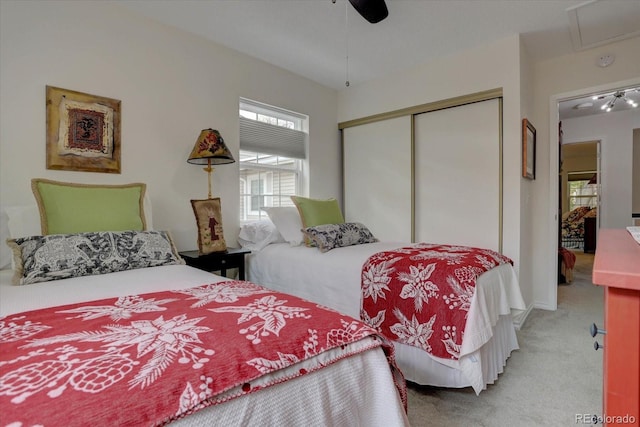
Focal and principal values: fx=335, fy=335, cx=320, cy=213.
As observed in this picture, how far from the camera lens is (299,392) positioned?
2.67 feet

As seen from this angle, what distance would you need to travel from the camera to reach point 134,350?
77cm

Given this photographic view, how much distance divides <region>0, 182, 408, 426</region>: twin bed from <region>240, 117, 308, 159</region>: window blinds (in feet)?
7.12

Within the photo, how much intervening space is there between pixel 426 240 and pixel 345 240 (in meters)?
1.21

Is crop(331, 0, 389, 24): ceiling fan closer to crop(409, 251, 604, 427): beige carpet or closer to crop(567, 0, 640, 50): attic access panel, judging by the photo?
crop(567, 0, 640, 50): attic access panel

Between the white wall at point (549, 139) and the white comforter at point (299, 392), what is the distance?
3.17 m

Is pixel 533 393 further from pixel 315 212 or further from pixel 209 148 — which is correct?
pixel 209 148

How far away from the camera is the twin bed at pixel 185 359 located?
1.99ft

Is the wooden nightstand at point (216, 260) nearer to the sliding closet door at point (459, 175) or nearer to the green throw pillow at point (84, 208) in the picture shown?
the green throw pillow at point (84, 208)

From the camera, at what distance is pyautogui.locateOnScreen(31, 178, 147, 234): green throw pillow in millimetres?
1877

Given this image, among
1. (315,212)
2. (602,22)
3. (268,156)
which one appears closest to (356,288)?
(315,212)

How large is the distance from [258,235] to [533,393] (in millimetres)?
2288

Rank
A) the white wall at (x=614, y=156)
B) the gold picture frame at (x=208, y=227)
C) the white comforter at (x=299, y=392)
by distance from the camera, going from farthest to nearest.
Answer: the white wall at (x=614, y=156) → the gold picture frame at (x=208, y=227) → the white comforter at (x=299, y=392)

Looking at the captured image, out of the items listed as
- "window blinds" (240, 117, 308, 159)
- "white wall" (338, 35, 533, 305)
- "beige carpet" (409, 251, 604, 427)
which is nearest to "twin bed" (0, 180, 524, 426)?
"beige carpet" (409, 251, 604, 427)

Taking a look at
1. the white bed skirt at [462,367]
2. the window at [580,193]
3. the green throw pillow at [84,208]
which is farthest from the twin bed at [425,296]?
the window at [580,193]
